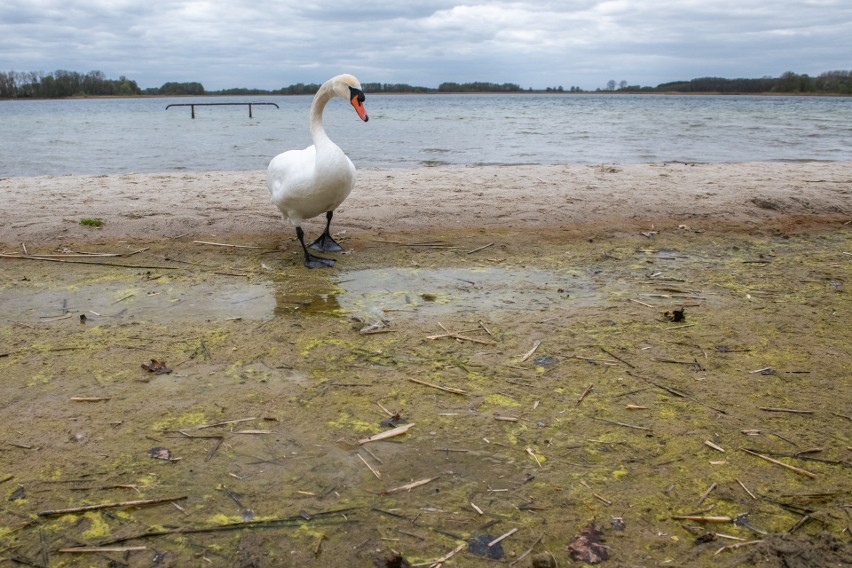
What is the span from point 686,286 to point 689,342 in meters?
1.35

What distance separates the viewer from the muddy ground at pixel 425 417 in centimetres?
249

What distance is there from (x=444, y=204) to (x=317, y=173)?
288cm

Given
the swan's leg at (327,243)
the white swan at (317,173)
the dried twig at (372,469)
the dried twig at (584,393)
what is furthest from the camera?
the swan's leg at (327,243)

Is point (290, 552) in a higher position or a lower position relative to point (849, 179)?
lower

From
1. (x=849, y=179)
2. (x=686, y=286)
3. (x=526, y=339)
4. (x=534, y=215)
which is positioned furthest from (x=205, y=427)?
(x=849, y=179)

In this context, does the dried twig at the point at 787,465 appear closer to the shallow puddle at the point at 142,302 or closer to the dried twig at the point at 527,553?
the dried twig at the point at 527,553

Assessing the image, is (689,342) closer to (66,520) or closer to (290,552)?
(290,552)

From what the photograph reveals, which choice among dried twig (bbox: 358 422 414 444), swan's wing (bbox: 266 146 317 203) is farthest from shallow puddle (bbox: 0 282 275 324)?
dried twig (bbox: 358 422 414 444)

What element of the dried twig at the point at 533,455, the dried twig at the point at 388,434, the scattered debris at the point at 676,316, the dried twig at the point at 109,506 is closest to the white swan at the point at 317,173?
the scattered debris at the point at 676,316

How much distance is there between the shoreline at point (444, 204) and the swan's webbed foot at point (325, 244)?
0.56 metres

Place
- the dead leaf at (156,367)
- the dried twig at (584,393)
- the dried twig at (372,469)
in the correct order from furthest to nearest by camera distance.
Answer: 1. the dead leaf at (156,367)
2. the dried twig at (584,393)
3. the dried twig at (372,469)

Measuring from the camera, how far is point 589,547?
2.43 m

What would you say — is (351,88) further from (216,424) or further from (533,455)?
(533,455)

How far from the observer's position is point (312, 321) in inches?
185
